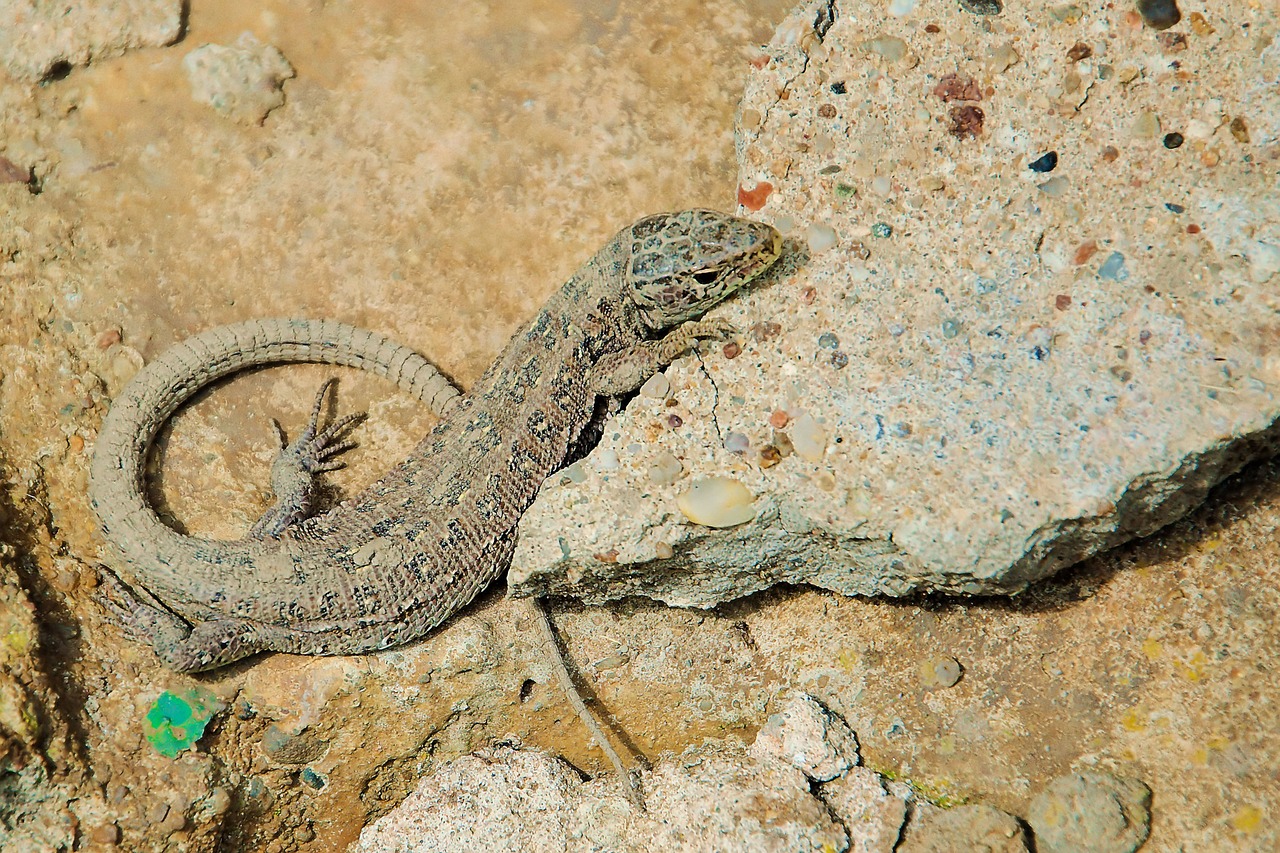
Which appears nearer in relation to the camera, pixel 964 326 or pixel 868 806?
pixel 964 326

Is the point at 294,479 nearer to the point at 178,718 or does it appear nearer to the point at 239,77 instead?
the point at 178,718

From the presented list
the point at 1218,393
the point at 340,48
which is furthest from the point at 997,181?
the point at 340,48

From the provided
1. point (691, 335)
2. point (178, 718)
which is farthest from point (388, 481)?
point (691, 335)

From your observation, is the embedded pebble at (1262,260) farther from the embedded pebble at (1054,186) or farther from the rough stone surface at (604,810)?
the rough stone surface at (604,810)

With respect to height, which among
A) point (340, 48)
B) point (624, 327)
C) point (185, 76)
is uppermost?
point (185, 76)

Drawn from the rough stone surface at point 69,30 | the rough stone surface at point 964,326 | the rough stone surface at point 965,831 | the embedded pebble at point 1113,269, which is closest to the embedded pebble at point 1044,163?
the rough stone surface at point 964,326

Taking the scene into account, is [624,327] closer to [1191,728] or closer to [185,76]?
[185,76]
